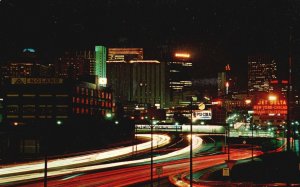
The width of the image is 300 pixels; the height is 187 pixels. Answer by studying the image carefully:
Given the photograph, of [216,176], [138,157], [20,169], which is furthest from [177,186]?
[138,157]

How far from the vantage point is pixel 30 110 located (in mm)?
115625

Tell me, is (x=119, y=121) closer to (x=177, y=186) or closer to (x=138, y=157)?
(x=138, y=157)

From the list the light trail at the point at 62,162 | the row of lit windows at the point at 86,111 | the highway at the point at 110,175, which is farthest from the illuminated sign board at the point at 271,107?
the row of lit windows at the point at 86,111

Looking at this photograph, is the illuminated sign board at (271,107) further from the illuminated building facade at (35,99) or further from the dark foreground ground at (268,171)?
the illuminated building facade at (35,99)

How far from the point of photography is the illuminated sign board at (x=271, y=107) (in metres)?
53.6

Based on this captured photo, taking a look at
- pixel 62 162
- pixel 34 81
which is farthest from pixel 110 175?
pixel 34 81

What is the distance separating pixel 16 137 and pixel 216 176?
135ft

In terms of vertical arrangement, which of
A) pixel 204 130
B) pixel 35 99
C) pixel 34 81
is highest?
pixel 34 81

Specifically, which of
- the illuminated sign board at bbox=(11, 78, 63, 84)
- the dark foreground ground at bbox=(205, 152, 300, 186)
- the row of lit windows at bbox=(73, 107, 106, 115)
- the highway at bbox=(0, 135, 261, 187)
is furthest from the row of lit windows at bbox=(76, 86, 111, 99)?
the dark foreground ground at bbox=(205, 152, 300, 186)

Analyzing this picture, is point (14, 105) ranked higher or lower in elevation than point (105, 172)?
higher

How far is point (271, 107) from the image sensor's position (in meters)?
54.8

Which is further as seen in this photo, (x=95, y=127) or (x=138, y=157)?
(x=95, y=127)

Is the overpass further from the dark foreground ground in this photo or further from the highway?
the dark foreground ground

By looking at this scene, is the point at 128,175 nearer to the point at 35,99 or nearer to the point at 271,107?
the point at 271,107
